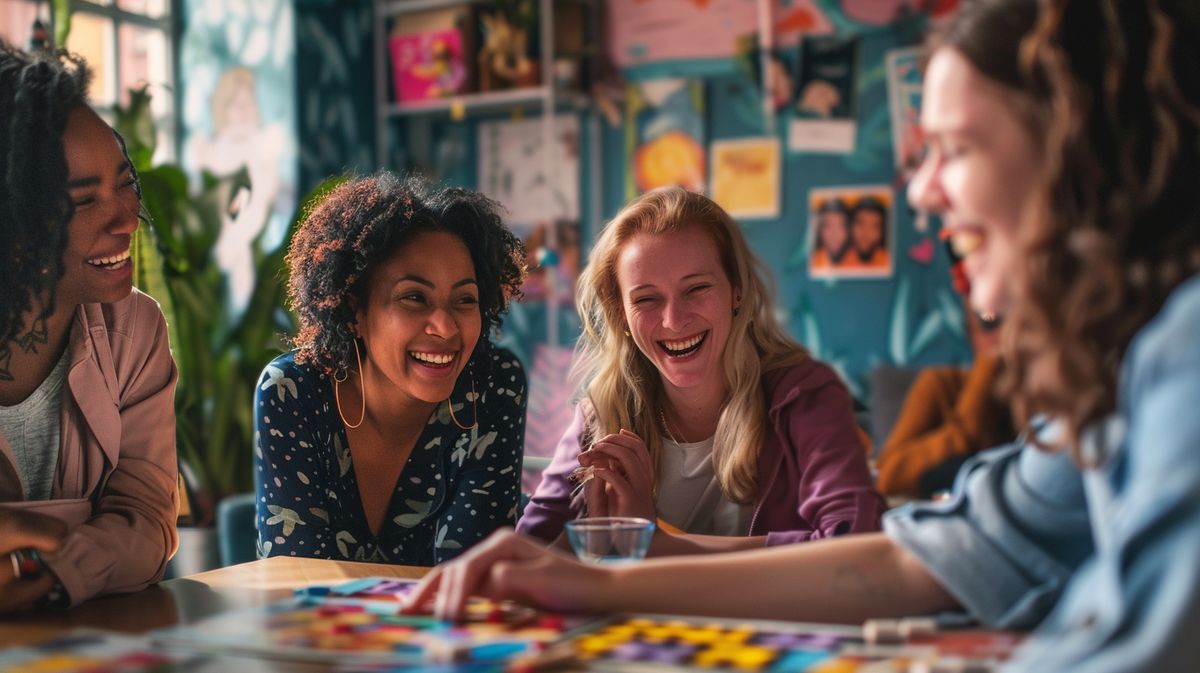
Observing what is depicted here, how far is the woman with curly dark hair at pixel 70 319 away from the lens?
1626 millimetres

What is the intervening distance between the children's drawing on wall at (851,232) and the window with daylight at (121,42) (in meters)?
2.48

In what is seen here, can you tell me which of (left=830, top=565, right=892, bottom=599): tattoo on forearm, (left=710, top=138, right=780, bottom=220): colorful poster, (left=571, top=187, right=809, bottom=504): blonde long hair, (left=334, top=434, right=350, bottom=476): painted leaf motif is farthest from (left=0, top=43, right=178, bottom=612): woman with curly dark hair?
(left=710, top=138, right=780, bottom=220): colorful poster

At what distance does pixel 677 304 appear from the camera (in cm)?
205

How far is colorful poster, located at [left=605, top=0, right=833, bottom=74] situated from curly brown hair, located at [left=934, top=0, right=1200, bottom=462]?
3448 millimetres

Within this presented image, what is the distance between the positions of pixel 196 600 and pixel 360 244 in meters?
0.91

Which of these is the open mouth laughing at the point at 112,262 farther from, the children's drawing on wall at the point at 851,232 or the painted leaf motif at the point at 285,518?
the children's drawing on wall at the point at 851,232

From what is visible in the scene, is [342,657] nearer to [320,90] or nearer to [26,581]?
[26,581]

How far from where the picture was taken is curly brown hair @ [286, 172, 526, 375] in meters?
2.16

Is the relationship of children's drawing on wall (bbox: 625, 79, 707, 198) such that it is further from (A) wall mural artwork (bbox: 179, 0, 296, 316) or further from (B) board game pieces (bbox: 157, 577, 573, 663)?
(B) board game pieces (bbox: 157, 577, 573, 663)

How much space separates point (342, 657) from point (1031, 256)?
688 millimetres

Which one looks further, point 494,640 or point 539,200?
point 539,200

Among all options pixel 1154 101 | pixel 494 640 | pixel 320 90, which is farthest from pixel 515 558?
pixel 320 90

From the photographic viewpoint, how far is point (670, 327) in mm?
2037

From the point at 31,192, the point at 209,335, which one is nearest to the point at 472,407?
the point at 31,192
